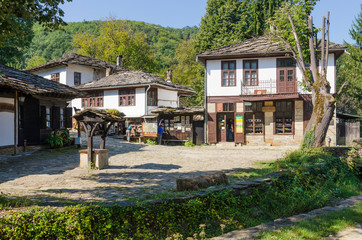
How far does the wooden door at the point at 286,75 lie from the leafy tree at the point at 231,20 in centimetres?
1450

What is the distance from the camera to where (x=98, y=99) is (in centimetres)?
2819

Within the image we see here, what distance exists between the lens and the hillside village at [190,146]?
489cm

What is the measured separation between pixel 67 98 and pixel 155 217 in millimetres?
15263

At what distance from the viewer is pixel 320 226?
478 cm

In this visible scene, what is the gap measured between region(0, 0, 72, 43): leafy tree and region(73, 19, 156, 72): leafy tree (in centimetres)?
3772

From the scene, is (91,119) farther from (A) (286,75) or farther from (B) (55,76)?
(B) (55,76)

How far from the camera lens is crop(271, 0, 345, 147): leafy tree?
12.4m

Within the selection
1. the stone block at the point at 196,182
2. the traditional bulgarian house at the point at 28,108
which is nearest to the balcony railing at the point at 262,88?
the traditional bulgarian house at the point at 28,108

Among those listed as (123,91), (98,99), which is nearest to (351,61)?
(123,91)

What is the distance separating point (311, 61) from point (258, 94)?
6.34m

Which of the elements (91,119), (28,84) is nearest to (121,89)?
(28,84)

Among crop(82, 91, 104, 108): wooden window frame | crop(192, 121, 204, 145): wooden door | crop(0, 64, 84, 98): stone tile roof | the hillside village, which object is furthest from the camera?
crop(82, 91, 104, 108): wooden window frame

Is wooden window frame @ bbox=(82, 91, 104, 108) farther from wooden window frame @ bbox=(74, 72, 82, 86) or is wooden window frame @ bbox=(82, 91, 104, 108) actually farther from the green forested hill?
the green forested hill

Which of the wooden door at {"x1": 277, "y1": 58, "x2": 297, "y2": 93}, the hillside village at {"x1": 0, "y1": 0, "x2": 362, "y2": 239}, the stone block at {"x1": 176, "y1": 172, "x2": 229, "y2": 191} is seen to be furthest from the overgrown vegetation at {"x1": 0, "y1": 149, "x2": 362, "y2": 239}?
the wooden door at {"x1": 277, "y1": 58, "x2": 297, "y2": 93}
